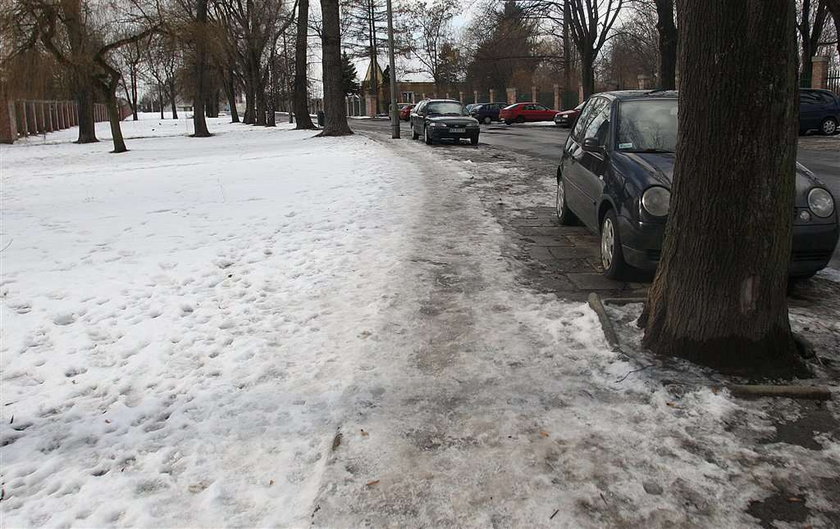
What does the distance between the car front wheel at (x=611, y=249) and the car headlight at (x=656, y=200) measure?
14.9 inches

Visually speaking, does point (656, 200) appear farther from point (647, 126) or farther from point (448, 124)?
point (448, 124)

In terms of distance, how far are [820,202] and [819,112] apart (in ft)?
66.8

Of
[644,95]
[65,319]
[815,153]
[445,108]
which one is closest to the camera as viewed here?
[65,319]

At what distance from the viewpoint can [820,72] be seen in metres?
30.6

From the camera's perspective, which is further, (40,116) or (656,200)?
(40,116)

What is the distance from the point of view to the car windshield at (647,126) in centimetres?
587

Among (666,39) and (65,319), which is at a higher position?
(666,39)

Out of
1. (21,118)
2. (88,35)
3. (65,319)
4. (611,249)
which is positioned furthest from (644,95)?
(21,118)

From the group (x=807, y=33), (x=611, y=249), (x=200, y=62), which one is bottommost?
(x=611, y=249)

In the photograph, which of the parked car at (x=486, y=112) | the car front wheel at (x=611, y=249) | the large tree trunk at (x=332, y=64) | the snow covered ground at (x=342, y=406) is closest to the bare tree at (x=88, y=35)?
the large tree trunk at (x=332, y=64)

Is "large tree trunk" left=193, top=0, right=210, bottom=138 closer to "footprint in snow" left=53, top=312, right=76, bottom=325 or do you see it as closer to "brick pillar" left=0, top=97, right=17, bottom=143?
"brick pillar" left=0, top=97, right=17, bottom=143

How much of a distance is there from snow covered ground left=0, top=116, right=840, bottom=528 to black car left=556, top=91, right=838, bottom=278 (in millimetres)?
803

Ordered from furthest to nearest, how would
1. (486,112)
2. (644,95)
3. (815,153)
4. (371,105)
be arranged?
(371,105) < (486,112) < (815,153) < (644,95)

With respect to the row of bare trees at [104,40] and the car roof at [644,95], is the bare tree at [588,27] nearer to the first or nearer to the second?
the row of bare trees at [104,40]
